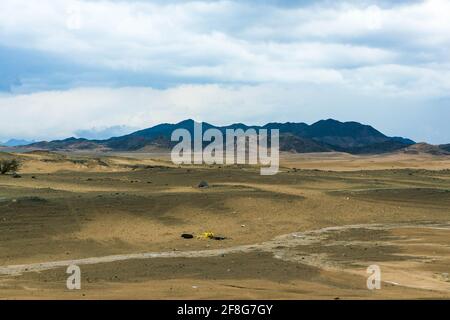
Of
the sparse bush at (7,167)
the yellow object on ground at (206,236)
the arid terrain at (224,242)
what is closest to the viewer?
the arid terrain at (224,242)

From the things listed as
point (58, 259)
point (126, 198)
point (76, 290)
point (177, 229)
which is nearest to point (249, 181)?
point (126, 198)

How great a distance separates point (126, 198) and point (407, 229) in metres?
14.2

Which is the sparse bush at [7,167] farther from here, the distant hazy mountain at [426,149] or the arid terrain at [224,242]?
the distant hazy mountain at [426,149]

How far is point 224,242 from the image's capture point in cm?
2589

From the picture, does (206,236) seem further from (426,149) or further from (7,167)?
(426,149)

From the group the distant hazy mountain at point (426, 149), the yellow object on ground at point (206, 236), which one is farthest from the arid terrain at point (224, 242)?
the distant hazy mountain at point (426, 149)

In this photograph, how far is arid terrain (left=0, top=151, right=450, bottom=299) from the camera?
52.4ft

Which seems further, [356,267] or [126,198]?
[126,198]

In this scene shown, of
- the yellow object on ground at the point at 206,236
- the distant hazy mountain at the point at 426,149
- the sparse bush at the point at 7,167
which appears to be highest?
the distant hazy mountain at the point at 426,149

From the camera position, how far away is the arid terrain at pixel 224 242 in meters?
16.0

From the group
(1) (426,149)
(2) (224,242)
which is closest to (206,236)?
(2) (224,242)

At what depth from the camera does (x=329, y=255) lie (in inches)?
877
